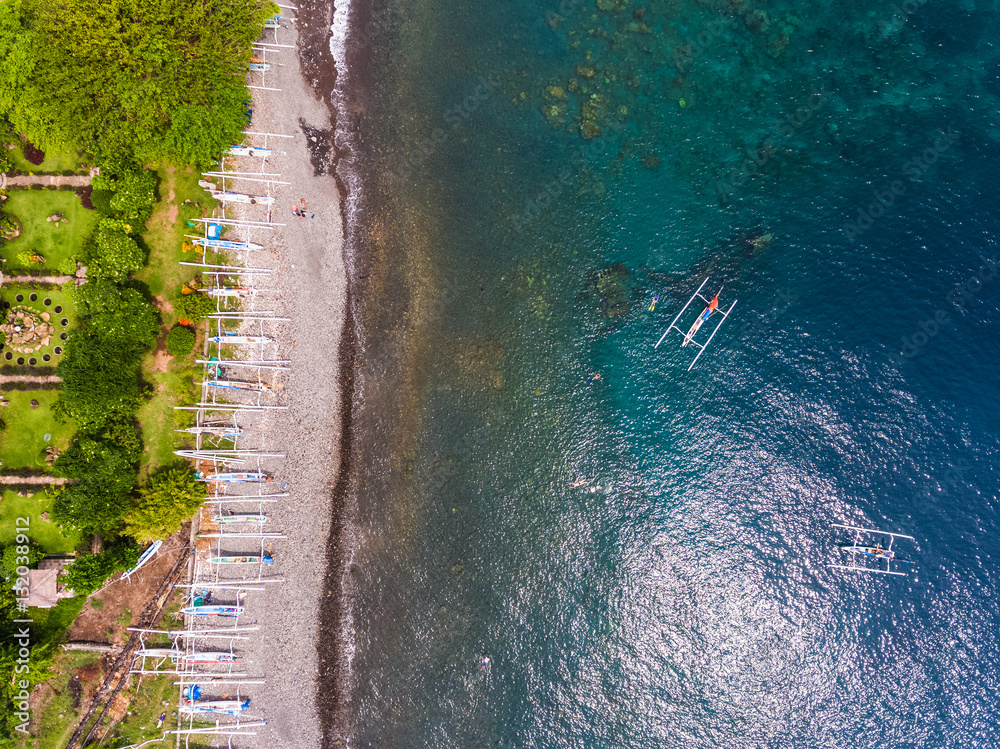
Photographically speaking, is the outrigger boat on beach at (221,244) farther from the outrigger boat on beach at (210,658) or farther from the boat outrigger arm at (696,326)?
the boat outrigger arm at (696,326)

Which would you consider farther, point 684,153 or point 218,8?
point 684,153

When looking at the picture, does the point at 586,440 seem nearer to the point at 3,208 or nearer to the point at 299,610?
the point at 299,610

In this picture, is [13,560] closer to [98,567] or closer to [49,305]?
[98,567]

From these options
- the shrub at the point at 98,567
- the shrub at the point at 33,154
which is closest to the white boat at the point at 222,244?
the shrub at the point at 33,154

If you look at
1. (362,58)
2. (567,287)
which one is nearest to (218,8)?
(362,58)

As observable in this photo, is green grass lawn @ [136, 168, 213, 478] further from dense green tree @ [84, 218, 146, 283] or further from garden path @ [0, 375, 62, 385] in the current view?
garden path @ [0, 375, 62, 385]

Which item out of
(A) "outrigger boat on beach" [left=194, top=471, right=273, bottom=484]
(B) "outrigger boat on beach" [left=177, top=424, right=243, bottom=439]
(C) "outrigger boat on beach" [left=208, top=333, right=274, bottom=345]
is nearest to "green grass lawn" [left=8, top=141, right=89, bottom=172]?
(C) "outrigger boat on beach" [left=208, top=333, right=274, bottom=345]
